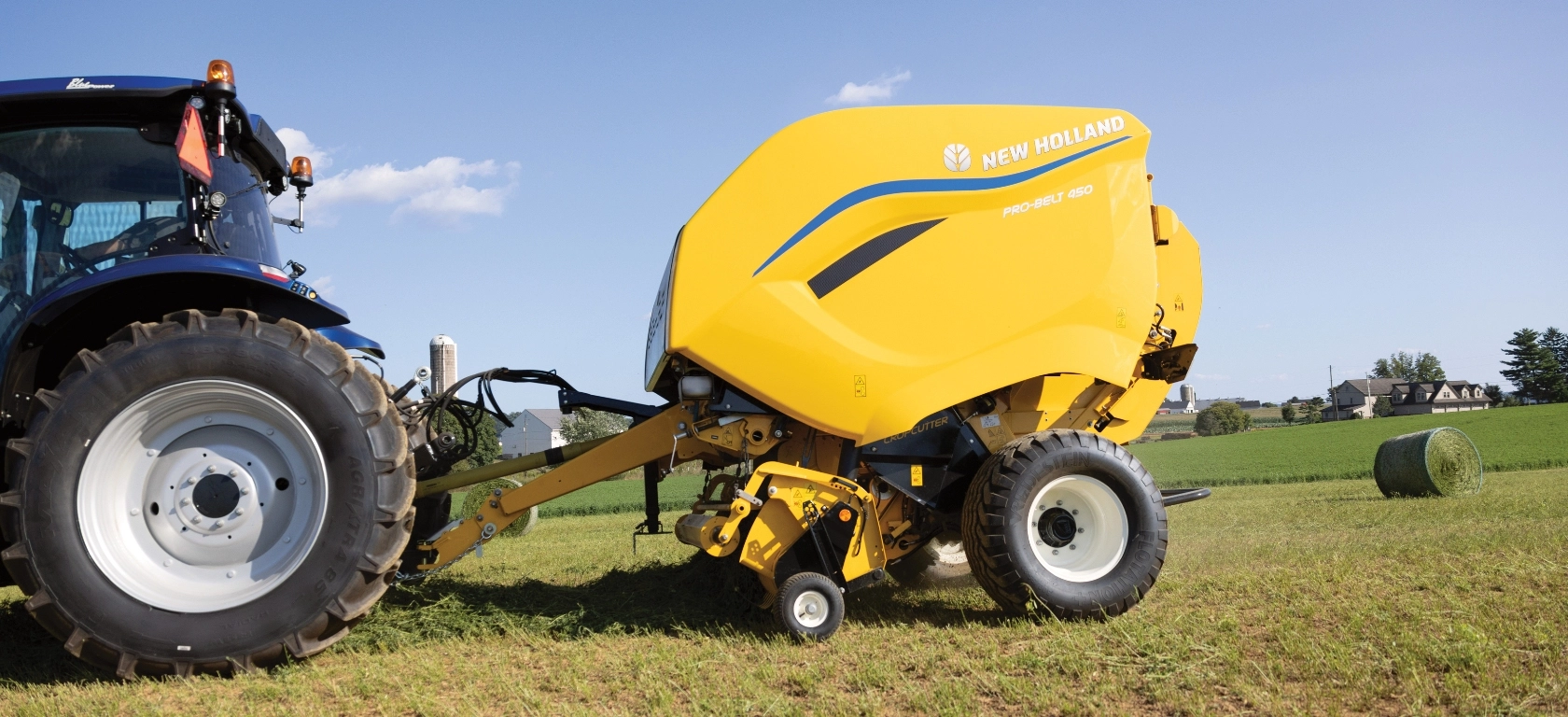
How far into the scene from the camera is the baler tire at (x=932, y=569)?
221 inches

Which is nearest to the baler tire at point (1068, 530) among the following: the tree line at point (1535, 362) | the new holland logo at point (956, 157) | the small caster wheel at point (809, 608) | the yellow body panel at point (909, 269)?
the yellow body panel at point (909, 269)

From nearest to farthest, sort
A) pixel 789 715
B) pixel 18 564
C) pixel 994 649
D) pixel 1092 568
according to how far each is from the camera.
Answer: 1. pixel 789 715
2. pixel 18 564
3. pixel 994 649
4. pixel 1092 568

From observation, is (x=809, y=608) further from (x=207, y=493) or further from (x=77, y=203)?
(x=77, y=203)

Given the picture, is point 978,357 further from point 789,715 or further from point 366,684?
point 366,684

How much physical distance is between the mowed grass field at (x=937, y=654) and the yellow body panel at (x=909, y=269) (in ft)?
3.63

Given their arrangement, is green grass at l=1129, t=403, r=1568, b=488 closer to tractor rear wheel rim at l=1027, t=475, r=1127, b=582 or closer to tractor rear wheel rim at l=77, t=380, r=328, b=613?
tractor rear wheel rim at l=1027, t=475, r=1127, b=582

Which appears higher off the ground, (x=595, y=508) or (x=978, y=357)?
(x=978, y=357)

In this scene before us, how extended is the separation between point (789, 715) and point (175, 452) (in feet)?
8.85

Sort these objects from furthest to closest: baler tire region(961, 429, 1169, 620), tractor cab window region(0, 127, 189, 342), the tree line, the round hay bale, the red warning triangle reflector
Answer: the tree line < the round hay bale < baler tire region(961, 429, 1169, 620) < tractor cab window region(0, 127, 189, 342) < the red warning triangle reflector

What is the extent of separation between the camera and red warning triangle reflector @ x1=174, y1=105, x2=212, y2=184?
12.8ft

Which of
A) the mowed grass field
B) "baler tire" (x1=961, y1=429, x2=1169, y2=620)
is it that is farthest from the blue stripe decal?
the mowed grass field

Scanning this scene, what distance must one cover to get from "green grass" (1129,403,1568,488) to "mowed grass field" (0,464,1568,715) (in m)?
17.0

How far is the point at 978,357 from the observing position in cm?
455

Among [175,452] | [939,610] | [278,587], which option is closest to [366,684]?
[278,587]
